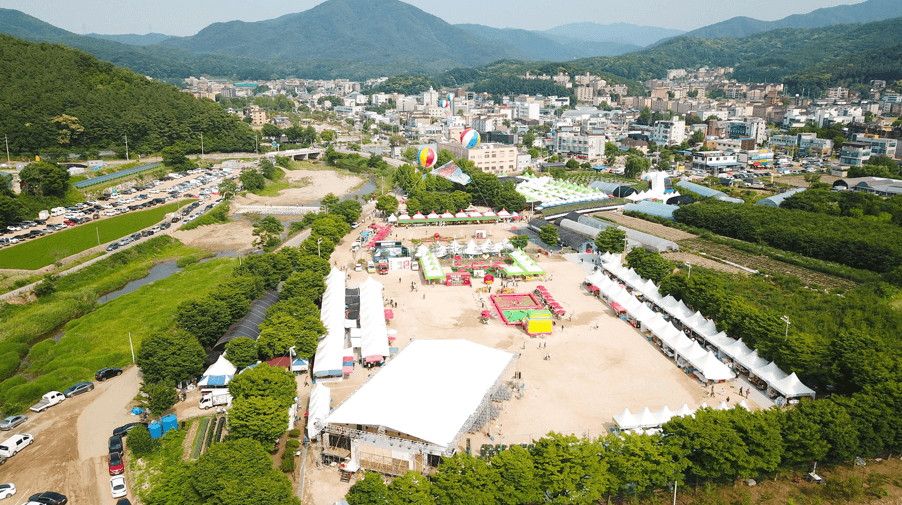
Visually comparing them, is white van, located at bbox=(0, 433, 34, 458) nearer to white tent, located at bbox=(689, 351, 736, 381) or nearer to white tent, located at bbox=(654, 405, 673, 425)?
white tent, located at bbox=(654, 405, 673, 425)

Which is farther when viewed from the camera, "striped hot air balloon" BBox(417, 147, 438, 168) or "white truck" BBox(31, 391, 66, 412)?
"striped hot air balloon" BBox(417, 147, 438, 168)

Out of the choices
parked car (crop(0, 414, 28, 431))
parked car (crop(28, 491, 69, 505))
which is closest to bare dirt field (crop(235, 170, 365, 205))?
parked car (crop(0, 414, 28, 431))

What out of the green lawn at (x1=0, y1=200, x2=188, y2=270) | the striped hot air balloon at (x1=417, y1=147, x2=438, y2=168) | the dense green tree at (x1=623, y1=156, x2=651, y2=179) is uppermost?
the striped hot air balloon at (x1=417, y1=147, x2=438, y2=168)

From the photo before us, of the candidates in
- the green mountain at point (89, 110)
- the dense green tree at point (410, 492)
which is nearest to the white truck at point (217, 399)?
the dense green tree at point (410, 492)

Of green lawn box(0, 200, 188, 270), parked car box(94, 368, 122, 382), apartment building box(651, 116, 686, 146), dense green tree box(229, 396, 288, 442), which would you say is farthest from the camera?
apartment building box(651, 116, 686, 146)

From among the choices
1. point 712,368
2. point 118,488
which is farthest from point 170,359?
point 712,368

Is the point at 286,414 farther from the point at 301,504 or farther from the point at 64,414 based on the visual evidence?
the point at 64,414
